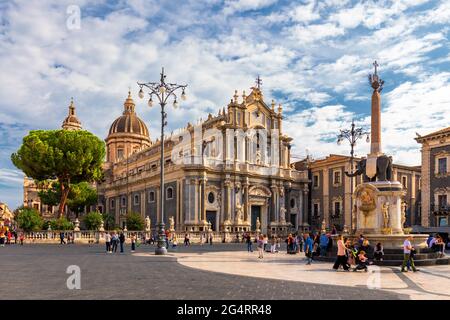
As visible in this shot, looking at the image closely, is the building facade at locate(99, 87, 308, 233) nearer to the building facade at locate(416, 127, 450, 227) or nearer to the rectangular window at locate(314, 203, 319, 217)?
the rectangular window at locate(314, 203, 319, 217)

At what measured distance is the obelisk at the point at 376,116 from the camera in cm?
2438

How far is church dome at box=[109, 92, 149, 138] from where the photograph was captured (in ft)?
281

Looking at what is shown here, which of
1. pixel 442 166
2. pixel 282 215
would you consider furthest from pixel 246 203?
pixel 442 166

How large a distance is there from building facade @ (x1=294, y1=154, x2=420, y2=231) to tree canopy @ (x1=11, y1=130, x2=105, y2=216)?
26.5m

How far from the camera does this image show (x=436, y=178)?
147 feet

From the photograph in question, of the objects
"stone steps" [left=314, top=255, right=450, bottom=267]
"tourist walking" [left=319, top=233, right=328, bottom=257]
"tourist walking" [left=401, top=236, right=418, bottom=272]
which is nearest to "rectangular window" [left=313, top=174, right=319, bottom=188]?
"tourist walking" [left=319, top=233, right=328, bottom=257]

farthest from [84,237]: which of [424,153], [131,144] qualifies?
[131,144]

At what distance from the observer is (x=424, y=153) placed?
150ft

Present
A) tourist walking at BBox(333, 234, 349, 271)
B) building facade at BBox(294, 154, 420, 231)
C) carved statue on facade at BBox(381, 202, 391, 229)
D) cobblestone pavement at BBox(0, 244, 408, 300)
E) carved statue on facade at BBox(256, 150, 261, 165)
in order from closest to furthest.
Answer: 1. cobblestone pavement at BBox(0, 244, 408, 300)
2. tourist walking at BBox(333, 234, 349, 271)
3. carved statue on facade at BBox(381, 202, 391, 229)
4. building facade at BBox(294, 154, 420, 231)
5. carved statue on facade at BBox(256, 150, 261, 165)

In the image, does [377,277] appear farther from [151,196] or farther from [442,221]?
[151,196]

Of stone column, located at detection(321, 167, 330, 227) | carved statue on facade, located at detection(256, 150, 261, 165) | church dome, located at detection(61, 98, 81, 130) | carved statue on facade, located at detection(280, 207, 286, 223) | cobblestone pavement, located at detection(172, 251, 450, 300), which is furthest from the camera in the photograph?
church dome, located at detection(61, 98, 81, 130)

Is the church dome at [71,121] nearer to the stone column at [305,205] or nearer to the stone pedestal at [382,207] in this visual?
the stone column at [305,205]

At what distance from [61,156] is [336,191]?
31.2 m
